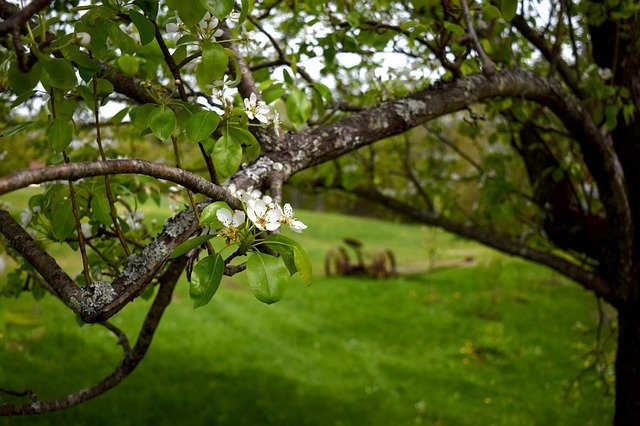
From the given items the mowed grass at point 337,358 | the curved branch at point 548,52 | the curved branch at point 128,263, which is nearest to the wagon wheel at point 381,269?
the mowed grass at point 337,358

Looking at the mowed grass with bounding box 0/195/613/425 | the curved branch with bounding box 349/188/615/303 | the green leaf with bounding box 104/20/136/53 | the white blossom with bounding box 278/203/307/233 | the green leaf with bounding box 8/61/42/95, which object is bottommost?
the mowed grass with bounding box 0/195/613/425

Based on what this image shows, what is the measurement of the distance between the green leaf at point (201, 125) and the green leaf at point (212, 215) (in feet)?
0.63

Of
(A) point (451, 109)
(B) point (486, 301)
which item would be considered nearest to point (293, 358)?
(B) point (486, 301)

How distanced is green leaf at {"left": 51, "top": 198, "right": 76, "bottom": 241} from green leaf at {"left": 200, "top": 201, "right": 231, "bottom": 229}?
2.03ft

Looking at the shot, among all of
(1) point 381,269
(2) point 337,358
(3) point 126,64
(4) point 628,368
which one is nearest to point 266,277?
(3) point 126,64

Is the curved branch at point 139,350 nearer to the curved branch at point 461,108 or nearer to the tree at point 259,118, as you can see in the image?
the tree at point 259,118

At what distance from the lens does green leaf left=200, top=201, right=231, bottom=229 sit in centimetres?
125

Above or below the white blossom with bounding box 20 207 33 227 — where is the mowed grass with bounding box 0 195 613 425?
below

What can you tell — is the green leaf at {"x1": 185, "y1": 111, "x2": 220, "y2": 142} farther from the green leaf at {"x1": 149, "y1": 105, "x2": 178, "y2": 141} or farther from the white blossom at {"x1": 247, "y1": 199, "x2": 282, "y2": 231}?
the white blossom at {"x1": 247, "y1": 199, "x2": 282, "y2": 231}

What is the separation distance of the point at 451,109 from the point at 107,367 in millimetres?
5518

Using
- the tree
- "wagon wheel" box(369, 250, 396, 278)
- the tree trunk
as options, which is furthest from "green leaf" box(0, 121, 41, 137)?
"wagon wheel" box(369, 250, 396, 278)

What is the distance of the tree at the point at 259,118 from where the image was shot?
1.34 m

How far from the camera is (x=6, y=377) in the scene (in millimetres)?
5547

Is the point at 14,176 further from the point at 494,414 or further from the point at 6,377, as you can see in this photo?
the point at 494,414
